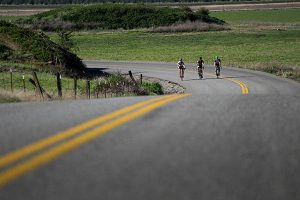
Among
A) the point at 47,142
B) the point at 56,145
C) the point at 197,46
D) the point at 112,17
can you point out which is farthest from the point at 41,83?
the point at 112,17

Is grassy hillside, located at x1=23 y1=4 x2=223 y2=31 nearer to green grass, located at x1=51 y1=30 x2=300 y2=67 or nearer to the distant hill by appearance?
green grass, located at x1=51 y1=30 x2=300 y2=67

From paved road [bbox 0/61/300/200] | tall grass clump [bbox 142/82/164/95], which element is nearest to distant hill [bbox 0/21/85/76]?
tall grass clump [bbox 142/82/164/95]

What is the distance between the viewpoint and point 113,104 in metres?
8.17

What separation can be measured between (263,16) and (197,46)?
186ft

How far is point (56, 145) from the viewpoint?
14.1 feet

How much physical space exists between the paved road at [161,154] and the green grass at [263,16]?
4248 inches

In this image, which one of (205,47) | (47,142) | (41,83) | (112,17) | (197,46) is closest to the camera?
(47,142)

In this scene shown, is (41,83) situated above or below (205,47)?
above

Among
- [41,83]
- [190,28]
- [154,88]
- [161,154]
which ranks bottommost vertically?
[154,88]

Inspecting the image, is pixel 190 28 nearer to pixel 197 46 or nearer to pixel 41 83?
pixel 197 46

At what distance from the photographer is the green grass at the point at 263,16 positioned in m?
114

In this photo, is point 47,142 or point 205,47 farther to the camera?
point 205,47

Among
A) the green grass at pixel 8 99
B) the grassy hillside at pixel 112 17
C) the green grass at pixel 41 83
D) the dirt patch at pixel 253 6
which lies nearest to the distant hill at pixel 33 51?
the green grass at pixel 41 83

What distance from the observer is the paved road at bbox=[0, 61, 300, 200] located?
336cm
